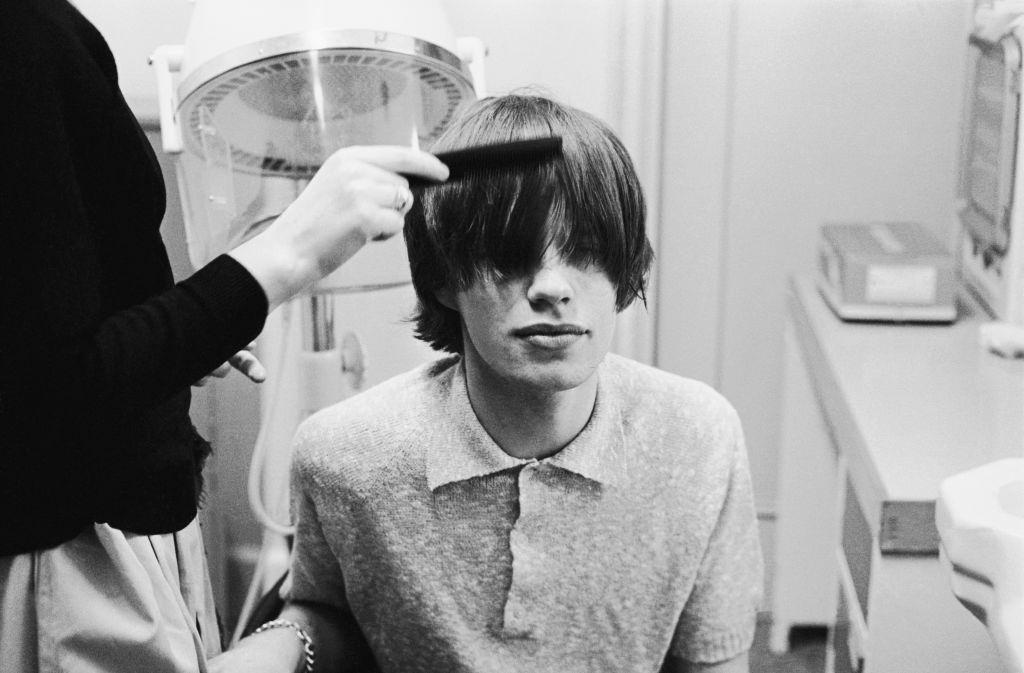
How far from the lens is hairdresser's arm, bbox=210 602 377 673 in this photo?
3.42ft

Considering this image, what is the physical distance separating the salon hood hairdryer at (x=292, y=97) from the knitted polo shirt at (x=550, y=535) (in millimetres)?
344

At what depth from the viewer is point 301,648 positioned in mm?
1097

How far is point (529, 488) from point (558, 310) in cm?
19

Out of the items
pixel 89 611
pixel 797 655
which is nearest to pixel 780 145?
pixel 797 655

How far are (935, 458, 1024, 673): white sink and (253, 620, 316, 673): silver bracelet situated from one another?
62 centimetres

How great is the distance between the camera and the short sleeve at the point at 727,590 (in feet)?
3.63

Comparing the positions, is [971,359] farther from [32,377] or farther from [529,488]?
[32,377]

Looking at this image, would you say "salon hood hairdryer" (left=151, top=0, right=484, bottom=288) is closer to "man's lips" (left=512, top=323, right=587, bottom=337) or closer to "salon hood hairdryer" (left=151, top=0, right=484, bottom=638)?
"salon hood hairdryer" (left=151, top=0, right=484, bottom=638)

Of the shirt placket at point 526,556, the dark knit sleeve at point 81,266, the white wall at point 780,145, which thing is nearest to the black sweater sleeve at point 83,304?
the dark knit sleeve at point 81,266

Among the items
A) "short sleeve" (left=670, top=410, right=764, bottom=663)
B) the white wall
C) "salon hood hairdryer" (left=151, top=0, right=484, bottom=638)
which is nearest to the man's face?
"short sleeve" (left=670, top=410, right=764, bottom=663)

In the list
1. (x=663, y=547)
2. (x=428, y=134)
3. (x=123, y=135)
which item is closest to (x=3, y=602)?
(x=123, y=135)

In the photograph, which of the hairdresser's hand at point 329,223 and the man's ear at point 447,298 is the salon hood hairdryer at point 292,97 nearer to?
the man's ear at point 447,298

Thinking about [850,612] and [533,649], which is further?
[850,612]

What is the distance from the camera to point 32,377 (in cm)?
69
